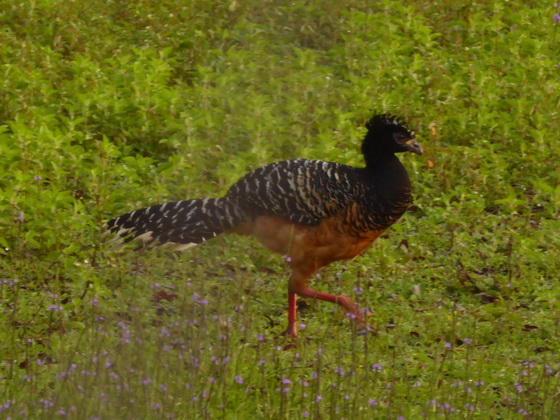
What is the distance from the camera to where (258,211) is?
23.0 ft

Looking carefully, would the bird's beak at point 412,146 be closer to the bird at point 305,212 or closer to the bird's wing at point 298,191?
the bird at point 305,212

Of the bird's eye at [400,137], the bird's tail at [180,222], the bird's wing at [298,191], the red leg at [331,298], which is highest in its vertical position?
the bird's eye at [400,137]

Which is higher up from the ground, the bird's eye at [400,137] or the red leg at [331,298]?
the bird's eye at [400,137]

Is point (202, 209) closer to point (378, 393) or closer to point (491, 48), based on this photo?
point (378, 393)

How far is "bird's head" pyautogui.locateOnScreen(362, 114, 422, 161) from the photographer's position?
23.4 ft

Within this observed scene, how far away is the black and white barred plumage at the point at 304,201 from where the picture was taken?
679cm

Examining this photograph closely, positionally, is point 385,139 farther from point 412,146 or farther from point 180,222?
point 180,222

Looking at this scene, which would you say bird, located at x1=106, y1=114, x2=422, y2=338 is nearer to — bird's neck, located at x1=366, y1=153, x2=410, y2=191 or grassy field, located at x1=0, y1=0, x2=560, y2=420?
bird's neck, located at x1=366, y1=153, x2=410, y2=191

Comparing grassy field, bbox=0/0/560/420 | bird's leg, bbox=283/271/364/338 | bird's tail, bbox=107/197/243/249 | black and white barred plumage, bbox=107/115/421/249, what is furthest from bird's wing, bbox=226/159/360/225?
grassy field, bbox=0/0/560/420

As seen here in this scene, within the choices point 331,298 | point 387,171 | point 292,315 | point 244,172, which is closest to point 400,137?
point 387,171

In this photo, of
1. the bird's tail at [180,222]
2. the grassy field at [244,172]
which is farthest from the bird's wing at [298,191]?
the grassy field at [244,172]

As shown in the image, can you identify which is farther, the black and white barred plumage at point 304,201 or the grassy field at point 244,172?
the black and white barred plumage at point 304,201

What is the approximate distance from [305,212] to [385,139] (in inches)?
30.5

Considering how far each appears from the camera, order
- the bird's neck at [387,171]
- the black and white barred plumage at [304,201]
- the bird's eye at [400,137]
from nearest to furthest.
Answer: the black and white barred plumage at [304,201]
the bird's neck at [387,171]
the bird's eye at [400,137]
